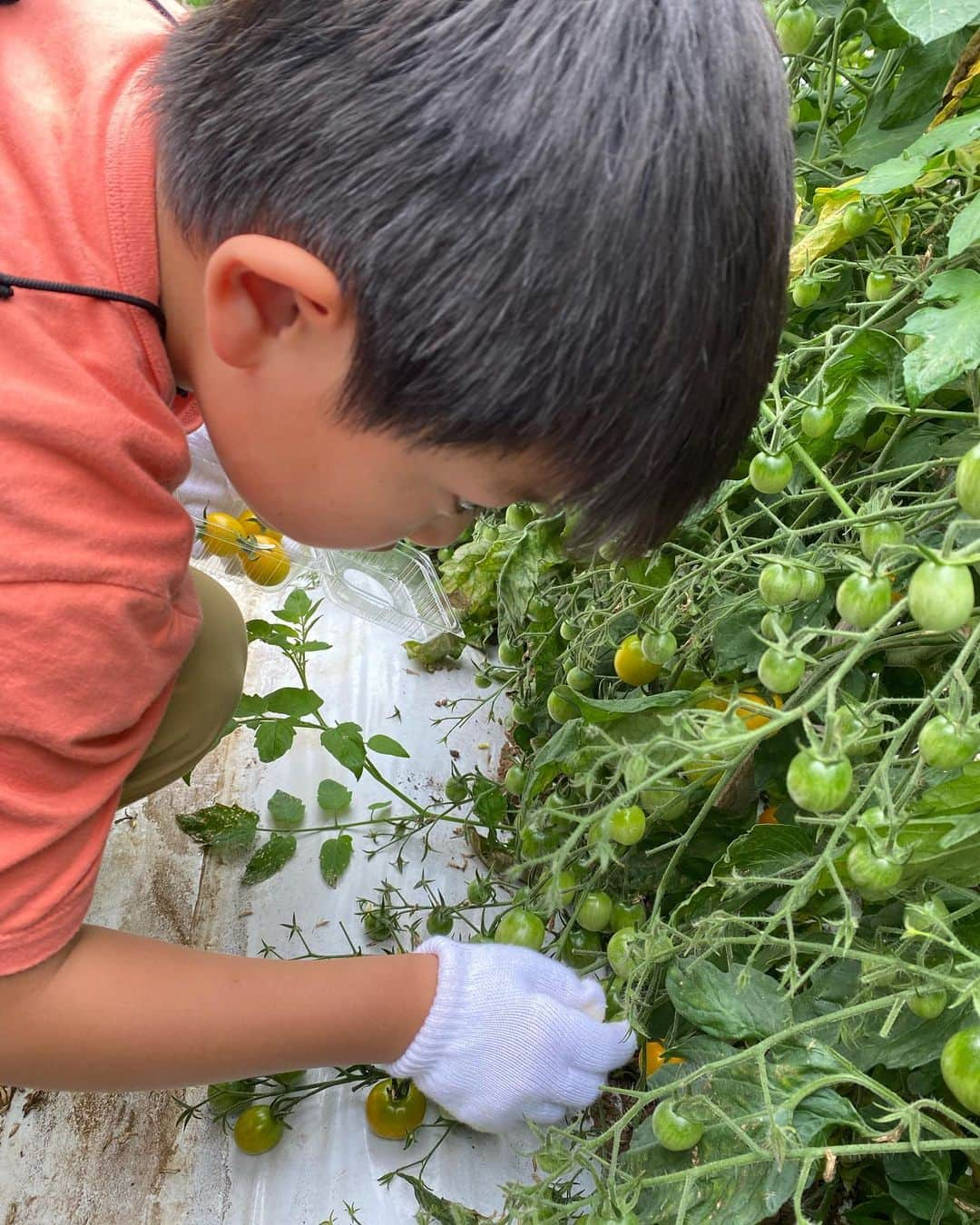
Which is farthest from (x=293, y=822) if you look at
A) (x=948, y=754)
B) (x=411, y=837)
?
(x=948, y=754)

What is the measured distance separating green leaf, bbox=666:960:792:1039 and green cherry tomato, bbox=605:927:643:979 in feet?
0.16

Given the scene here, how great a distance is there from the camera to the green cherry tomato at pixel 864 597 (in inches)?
22.3

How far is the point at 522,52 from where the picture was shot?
542 mm

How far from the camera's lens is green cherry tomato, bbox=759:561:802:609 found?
67 centimetres

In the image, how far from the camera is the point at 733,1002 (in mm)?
697

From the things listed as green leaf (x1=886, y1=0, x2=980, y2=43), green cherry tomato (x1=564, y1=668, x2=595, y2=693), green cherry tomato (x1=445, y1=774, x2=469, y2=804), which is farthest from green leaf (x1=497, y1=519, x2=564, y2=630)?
green leaf (x1=886, y1=0, x2=980, y2=43)

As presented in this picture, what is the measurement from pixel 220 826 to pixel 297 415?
2.63 feet

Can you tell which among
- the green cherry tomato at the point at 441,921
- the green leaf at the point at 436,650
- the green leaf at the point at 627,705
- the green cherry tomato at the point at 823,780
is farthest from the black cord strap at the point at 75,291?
the green leaf at the point at 436,650

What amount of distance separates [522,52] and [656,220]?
111 millimetres

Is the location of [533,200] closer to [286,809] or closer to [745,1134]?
[745,1134]

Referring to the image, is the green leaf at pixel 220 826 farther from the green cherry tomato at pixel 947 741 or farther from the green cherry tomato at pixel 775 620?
the green cherry tomato at pixel 947 741

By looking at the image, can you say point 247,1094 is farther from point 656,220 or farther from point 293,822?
point 656,220

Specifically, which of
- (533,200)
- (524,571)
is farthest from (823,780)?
(524,571)

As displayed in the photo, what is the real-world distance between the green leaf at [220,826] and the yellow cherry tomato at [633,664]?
0.59 metres
